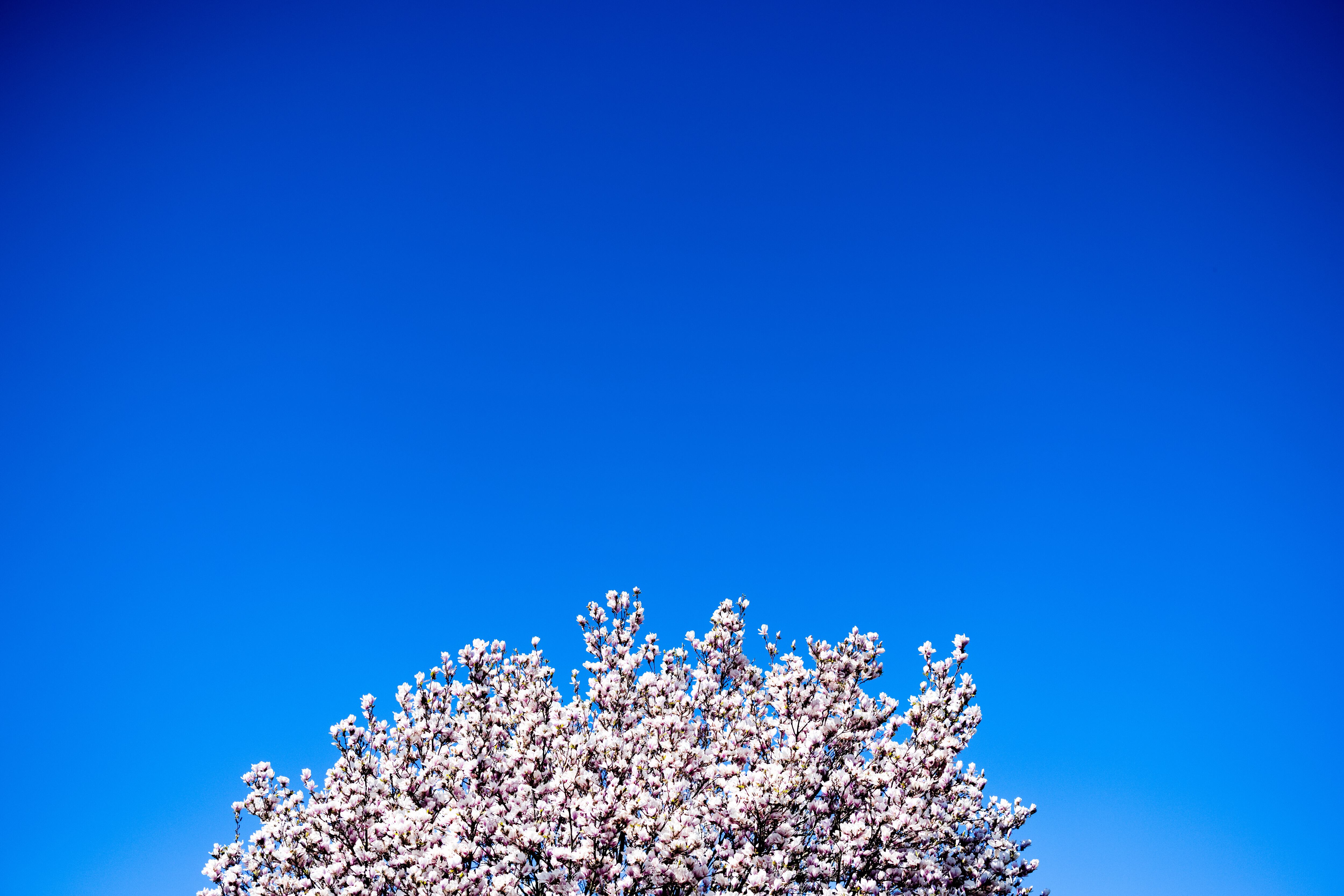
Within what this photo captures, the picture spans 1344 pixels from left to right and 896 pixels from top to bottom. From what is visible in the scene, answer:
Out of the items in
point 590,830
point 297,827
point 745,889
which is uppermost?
point 297,827

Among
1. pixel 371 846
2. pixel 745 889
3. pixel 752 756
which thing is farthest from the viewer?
pixel 752 756

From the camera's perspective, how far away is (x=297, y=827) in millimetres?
11125

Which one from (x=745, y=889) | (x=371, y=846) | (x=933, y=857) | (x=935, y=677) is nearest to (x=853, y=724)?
(x=935, y=677)

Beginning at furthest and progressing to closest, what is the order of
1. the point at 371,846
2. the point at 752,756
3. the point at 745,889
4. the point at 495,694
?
the point at 495,694 < the point at 752,756 < the point at 371,846 < the point at 745,889

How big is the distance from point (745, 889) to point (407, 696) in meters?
6.15

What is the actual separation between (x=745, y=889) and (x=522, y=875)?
2.78 metres

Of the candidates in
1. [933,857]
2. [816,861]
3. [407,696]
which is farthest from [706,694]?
[407,696]

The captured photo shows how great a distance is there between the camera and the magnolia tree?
362 inches

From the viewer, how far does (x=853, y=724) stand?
1109cm

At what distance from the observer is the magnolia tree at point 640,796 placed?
920 centimetres

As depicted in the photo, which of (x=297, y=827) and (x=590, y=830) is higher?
(x=297, y=827)

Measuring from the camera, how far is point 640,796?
30.3 ft

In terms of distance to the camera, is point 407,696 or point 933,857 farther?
point 407,696

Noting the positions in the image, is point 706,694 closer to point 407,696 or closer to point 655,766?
point 655,766
